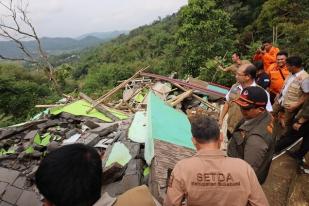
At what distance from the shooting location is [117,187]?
4.55m

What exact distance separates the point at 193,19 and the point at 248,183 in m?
16.9

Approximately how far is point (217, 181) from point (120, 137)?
13.5ft

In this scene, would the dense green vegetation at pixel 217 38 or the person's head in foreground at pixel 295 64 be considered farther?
the dense green vegetation at pixel 217 38

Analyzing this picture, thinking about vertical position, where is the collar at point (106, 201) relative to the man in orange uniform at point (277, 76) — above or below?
above

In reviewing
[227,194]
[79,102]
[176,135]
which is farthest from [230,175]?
[79,102]

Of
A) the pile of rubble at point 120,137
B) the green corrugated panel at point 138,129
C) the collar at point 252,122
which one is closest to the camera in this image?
the collar at point 252,122

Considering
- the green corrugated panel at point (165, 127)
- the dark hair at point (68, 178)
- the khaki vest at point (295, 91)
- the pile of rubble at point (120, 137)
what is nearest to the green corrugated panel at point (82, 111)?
the pile of rubble at point (120, 137)

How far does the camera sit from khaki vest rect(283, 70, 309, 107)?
4801mm

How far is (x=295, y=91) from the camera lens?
16.2ft

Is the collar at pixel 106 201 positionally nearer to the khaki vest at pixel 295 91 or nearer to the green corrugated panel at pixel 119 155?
the green corrugated panel at pixel 119 155

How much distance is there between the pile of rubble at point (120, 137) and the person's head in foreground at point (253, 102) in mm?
1615

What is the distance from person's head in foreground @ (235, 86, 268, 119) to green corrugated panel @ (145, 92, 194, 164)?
6.40ft

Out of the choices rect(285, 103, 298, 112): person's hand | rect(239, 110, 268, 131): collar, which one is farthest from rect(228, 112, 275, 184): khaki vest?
rect(285, 103, 298, 112): person's hand

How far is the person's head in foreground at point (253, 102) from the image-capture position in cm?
291
